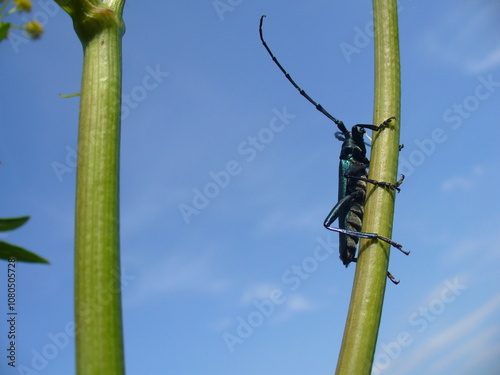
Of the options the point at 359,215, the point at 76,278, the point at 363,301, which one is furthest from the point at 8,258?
the point at 359,215

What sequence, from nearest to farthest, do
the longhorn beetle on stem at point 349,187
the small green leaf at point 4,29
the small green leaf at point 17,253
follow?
the small green leaf at point 17,253
the small green leaf at point 4,29
the longhorn beetle on stem at point 349,187

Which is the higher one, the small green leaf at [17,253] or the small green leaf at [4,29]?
the small green leaf at [4,29]

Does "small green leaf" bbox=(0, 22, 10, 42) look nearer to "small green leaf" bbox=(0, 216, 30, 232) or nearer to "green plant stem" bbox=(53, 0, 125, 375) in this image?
"green plant stem" bbox=(53, 0, 125, 375)

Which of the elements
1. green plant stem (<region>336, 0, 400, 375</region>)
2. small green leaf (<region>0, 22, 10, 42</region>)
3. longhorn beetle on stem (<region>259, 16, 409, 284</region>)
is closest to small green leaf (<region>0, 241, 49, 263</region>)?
small green leaf (<region>0, 22, 10, 42</region>)

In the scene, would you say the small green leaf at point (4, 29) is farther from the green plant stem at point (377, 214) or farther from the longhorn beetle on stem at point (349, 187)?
the longhorn beetle on stem at point (349, 187)

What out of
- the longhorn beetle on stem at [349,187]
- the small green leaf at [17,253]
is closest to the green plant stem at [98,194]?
the small green leaf at [17,253]

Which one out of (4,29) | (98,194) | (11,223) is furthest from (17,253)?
(4,29)
